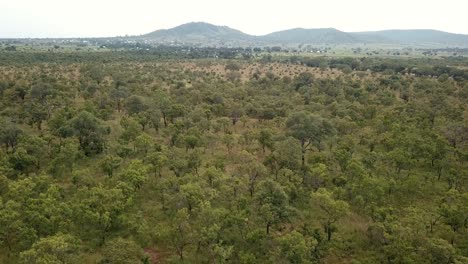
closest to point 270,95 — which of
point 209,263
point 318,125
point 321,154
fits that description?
point 318,125

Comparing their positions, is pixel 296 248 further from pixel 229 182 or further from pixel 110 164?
pixel 110 164

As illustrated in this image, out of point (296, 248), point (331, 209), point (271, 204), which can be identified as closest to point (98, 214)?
point (271, 204)

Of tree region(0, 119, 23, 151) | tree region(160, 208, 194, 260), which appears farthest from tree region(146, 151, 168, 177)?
tree region(0, 119, 23, 151)

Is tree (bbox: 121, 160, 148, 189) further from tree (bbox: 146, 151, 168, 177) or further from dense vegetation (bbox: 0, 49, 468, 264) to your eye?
tree (bbox: 146, 151, 168, 177)

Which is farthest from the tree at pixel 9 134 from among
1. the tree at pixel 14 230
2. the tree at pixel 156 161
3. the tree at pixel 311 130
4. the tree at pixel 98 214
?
the tree at pixel 311 130

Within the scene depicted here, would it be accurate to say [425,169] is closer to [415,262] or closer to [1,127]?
[415,262]

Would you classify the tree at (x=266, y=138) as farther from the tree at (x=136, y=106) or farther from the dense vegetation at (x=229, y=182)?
the tree at (x=136, y=106)
